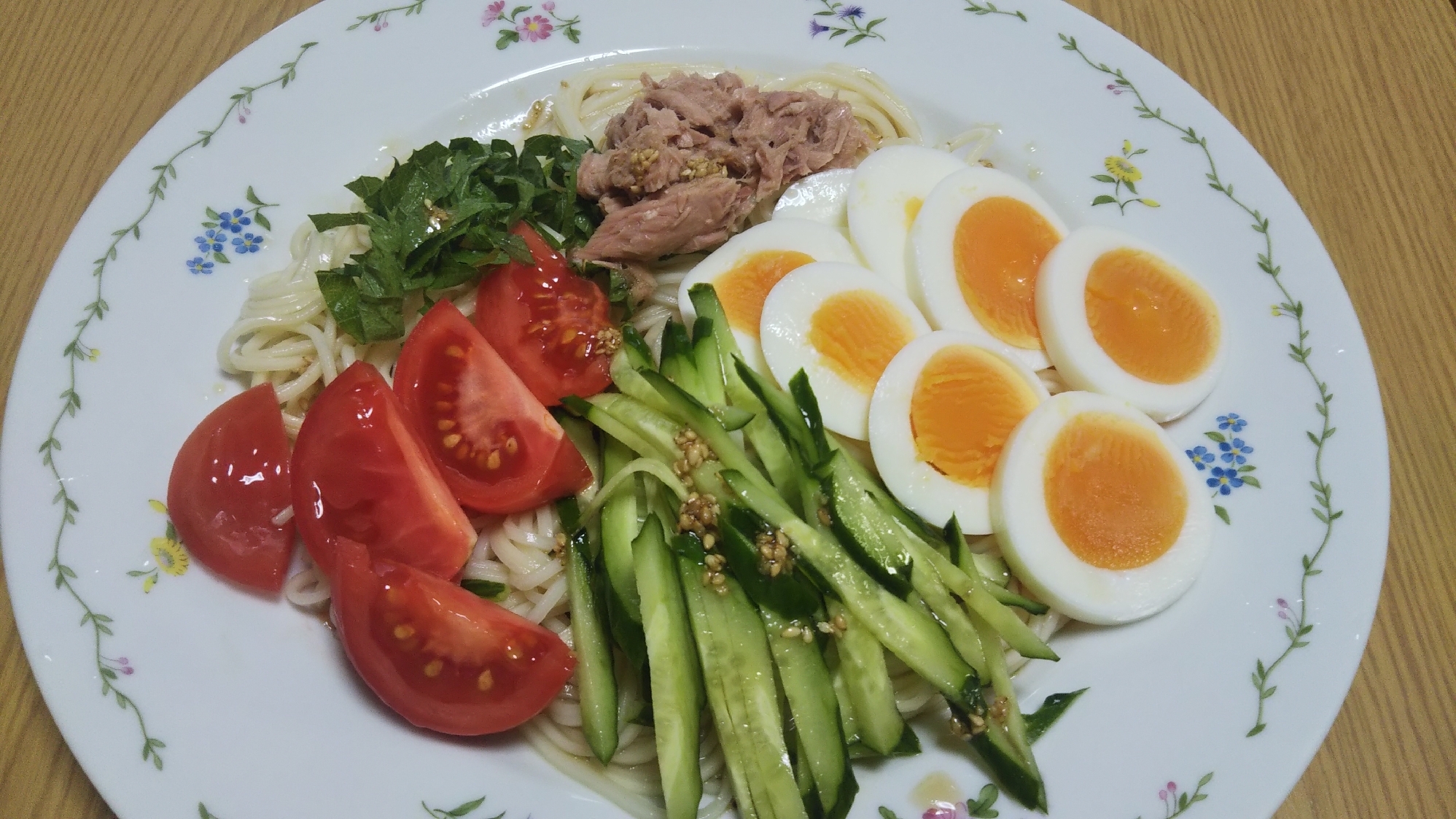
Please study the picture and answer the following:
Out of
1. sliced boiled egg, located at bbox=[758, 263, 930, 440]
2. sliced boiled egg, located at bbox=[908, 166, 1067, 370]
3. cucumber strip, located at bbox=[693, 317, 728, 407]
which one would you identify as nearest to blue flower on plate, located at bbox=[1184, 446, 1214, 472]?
sliced boiled egg, located at bbox=[908, 166, 1067, 370]

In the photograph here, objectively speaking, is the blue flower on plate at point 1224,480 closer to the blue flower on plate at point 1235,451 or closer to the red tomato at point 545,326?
the blue flower on plate at point 1235,451

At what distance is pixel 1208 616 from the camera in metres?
2.15

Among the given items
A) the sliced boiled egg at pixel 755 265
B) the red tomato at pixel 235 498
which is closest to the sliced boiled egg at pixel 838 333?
the sliced boiled egg at pixel 755 265

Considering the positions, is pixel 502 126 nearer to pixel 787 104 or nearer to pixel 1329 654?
→ pixel 787 104

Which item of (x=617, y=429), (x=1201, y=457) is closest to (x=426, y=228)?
(x=617, y=429)

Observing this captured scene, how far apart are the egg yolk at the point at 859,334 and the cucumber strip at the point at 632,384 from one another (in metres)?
0.46

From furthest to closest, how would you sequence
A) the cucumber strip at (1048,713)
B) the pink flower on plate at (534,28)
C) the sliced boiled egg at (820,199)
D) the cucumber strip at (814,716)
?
the pink flower on plate at (534,28)
the sliced boiled egg at (820,199)
the cucumber strip at (1048,713)
the cucumber strip at (814,716)

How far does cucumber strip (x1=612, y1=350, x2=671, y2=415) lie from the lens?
2.25 meters

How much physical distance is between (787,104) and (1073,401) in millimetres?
1359

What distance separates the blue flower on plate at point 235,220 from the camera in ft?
8.63

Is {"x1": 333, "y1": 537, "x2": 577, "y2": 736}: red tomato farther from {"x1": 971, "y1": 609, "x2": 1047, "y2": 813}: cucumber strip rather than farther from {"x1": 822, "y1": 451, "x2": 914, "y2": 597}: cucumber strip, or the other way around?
{"x1": 971, "y1": 609, "x2": 1047, "y2": 813}: cucumber strip

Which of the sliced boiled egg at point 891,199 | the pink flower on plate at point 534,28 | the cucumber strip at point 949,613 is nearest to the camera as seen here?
the cucumber strip at point 949,613

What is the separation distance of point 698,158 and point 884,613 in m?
1.56

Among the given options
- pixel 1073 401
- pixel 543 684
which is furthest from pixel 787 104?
pixel 543 684
